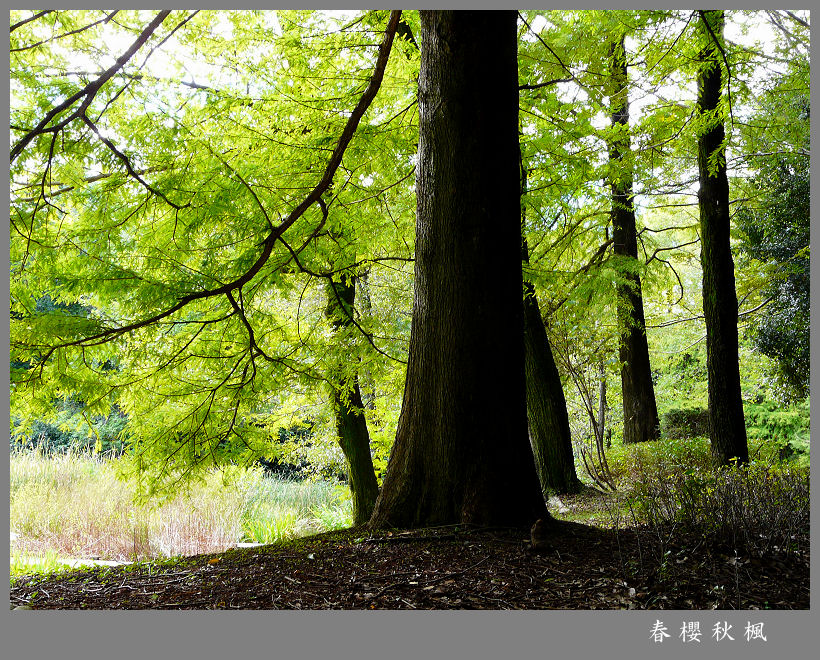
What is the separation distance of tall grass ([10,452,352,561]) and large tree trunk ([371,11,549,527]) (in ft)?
14.9

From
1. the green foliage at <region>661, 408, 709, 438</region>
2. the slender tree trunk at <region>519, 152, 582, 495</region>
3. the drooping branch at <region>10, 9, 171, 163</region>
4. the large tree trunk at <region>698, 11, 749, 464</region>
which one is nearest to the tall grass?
the slender tree trunk at <region>519, 152, 582, 495</region>

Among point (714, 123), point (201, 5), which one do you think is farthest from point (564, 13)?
point (201, 5)

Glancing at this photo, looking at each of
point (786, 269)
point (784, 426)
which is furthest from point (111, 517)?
point (784, 426)

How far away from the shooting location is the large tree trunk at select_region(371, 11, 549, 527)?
11.2ft

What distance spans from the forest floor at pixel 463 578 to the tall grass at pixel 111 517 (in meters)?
4.35

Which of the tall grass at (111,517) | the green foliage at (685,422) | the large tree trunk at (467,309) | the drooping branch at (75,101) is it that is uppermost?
the drooping branch at (75,101)

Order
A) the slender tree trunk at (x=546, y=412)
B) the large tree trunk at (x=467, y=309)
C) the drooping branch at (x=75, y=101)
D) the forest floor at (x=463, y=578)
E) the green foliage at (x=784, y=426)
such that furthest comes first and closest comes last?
the green foliage at (x=784, y=426) → the slender tree trunk at (x=546, y=412) → the drooping branch at (x=75, y=101) → the large tree trunk at (x=467, y=309) → the forest floor at (x=463, y=578)

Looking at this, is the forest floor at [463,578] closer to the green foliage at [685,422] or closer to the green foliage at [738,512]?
the green foliage at [738,512]

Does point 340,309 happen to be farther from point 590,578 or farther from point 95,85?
point 590,578

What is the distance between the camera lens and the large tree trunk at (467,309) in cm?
342

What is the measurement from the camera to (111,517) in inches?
329

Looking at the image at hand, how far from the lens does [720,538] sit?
303 centimetres

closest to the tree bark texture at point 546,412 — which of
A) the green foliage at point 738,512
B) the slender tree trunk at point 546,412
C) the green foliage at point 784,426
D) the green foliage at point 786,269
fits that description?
the slender tree trunk at point 546,412
